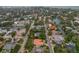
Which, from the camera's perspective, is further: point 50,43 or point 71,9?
point 71,9

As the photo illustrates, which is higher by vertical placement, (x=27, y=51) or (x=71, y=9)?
(x=71, y=9)

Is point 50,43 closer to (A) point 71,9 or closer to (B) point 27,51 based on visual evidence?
(B) point 27,51
